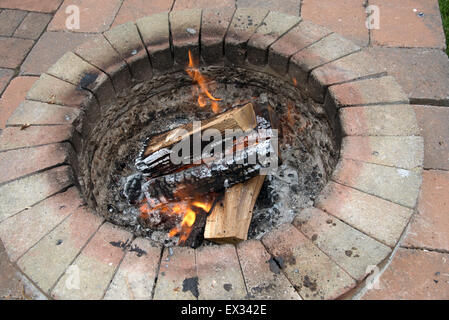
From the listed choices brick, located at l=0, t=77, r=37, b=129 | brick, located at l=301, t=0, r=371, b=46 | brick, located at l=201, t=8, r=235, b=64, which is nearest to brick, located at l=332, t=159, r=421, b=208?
brick, located at l=201, t=8, r=235, b=64

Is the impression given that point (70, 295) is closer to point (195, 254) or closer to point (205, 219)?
point (195, 254)

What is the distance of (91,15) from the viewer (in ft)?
11.4

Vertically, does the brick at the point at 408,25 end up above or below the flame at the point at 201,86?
above

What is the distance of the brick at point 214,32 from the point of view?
2666mm

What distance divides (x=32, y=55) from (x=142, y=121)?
1217mm

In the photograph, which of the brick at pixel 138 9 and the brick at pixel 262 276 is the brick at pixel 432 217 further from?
the brick at pixel 138 9

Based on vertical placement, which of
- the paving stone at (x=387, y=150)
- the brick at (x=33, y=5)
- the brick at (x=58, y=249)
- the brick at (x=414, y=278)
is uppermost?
the brick at (x=33, y=5)

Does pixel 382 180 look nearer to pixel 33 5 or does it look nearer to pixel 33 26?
pixel 33 26

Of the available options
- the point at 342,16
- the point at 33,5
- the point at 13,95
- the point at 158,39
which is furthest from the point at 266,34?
the point at 33,5

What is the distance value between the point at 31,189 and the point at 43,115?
545mm

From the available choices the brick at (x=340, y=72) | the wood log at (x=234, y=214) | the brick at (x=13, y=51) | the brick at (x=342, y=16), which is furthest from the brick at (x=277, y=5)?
the brick at (x=13, y=51)

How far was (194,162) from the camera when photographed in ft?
8.22

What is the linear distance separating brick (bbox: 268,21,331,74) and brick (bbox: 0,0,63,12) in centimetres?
230

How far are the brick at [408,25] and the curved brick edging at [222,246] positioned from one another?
730 mm
